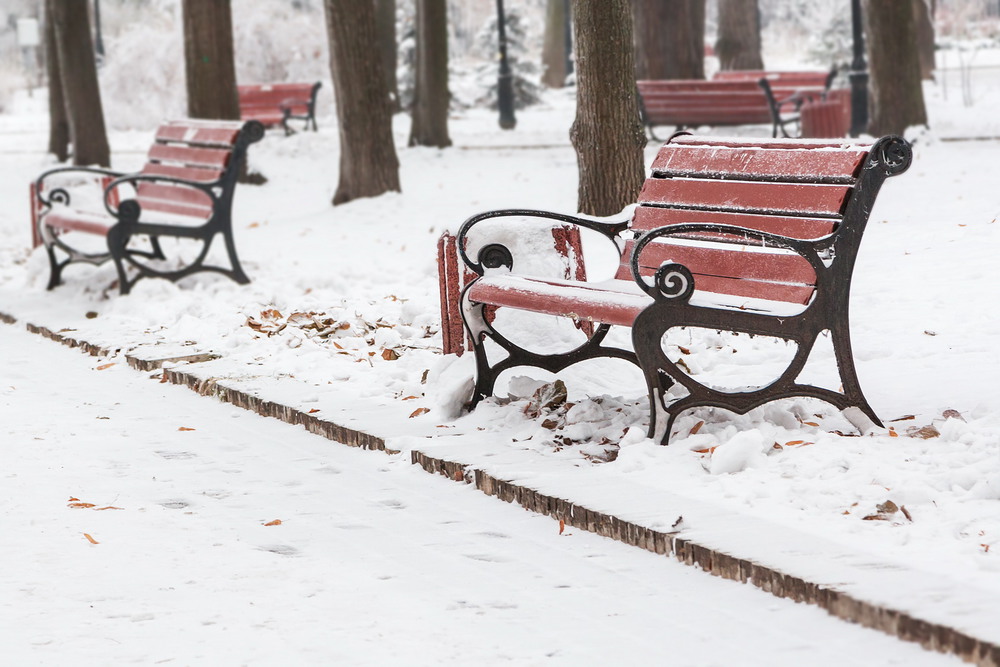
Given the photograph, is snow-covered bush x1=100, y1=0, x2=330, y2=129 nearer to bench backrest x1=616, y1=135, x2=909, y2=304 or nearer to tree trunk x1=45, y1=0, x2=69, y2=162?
tree trunk x1=45, y1=0, x2=69, y2=162

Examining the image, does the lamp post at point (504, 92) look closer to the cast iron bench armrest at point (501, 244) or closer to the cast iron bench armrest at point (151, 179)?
the cast iron bench armrest at point (151, 179)

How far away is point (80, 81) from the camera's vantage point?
680 inches

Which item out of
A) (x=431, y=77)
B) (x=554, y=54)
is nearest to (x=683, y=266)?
(x=431, y=77)

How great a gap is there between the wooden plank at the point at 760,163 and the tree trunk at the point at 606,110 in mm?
2471

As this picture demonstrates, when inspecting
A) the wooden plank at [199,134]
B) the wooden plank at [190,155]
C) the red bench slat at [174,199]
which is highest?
the wooden plank at [199,134]

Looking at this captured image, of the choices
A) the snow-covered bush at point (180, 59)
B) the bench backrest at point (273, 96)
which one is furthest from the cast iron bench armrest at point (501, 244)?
the snow-covered bush at point (180, 59)

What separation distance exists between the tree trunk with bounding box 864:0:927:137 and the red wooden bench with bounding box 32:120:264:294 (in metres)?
7.92

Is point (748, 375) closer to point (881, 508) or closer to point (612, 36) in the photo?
point (881, 508)

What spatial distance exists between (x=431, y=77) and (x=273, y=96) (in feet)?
21.8

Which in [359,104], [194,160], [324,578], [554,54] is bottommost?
[324,578]

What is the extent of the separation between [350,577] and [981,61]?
34609mm

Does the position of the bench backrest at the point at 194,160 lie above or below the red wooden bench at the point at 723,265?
above

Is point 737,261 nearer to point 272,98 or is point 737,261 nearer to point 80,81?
point 80,81

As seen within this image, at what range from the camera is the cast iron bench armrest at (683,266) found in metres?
4.64
